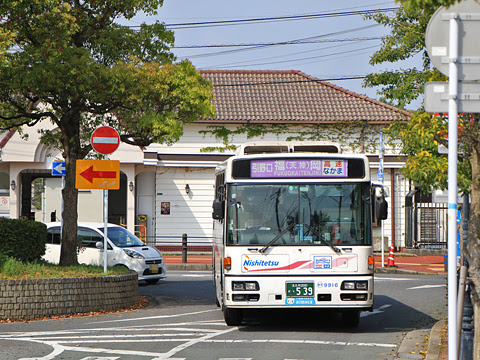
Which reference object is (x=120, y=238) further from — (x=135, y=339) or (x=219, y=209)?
(x=135, y=339)

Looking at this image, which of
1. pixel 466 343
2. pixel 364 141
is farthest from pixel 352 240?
pixel 364 141

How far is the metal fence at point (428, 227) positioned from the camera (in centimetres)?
3331

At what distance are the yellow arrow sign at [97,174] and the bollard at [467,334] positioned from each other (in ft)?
26.9

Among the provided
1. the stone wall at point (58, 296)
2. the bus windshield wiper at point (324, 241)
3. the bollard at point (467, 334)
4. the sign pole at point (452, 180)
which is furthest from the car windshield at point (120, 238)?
the sign pole at point (452, 180)

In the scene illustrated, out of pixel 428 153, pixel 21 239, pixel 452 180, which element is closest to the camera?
pixel 452 180

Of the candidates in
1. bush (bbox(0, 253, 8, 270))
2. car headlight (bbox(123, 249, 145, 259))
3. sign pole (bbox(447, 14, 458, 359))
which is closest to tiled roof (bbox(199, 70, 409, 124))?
car headlight (bbox(123, 249, 145, 259))

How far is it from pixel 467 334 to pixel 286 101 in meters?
27.5

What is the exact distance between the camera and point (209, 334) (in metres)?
11.7

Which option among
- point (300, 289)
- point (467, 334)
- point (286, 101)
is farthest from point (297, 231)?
point (286, 101)

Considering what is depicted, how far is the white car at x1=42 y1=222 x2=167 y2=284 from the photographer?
67.9ft

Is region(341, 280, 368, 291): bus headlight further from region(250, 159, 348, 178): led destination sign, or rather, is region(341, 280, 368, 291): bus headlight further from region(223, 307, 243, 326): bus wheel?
region(223, 307, 243, 326): bus wheel

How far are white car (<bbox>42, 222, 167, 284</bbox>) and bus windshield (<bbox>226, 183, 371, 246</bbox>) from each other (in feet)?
28.7

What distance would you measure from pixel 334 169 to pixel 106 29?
697 centimetres

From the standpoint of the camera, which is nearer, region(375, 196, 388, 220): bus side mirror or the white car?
region(375, 196, 388, 220): bus side mirror
